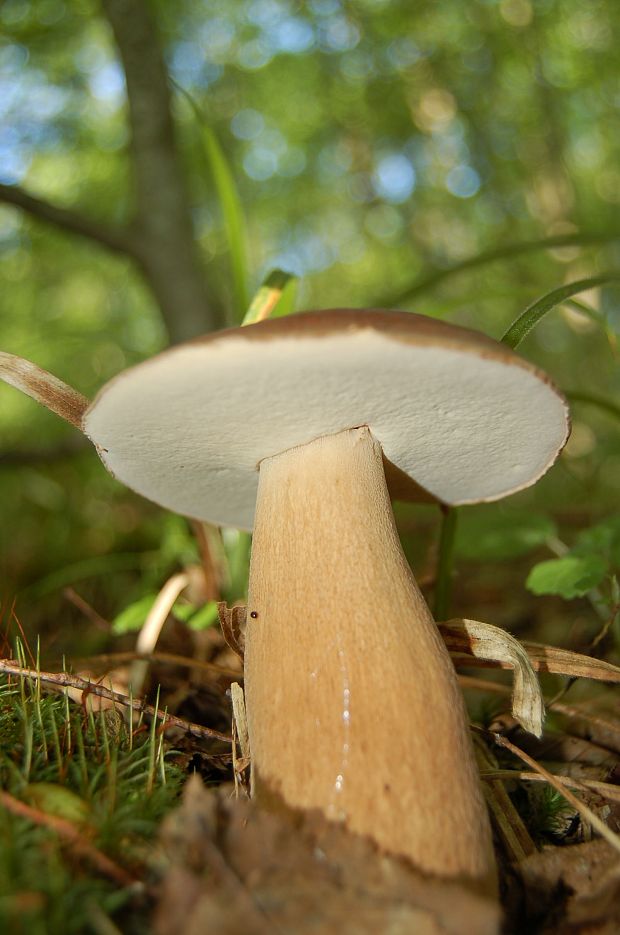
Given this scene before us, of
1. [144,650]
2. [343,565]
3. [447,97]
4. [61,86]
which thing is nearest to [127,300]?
[61,86]

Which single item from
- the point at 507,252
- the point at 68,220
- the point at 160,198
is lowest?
the point at 507,252

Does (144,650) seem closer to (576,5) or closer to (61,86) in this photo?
(61,86)

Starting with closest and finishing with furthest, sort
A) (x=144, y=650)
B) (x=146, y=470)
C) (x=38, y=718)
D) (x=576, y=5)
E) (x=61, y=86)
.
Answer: (x=38, y=718) → (x=146, y=470) → (x=144, y=650) → (x=61, y=86) → (x=576, y=5)

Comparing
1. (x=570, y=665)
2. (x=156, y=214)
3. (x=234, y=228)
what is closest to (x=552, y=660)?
(x=570, y=665)

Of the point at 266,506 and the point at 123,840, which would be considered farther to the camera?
the point at 266,506

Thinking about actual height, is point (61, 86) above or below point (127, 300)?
above

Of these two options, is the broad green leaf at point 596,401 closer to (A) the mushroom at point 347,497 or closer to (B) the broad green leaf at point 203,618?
(A) the mushroom at point 347,497

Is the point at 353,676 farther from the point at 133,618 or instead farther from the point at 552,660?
the point at 133,618
